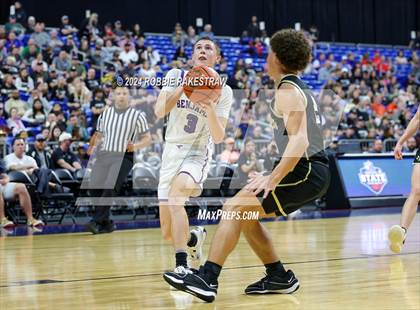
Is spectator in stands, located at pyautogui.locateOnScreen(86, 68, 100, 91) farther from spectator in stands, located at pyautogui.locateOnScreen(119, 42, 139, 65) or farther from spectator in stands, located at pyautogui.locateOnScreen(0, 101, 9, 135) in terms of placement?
spectator in stands, located at pyautogui.locateOnScreen(0, 101, 9, 135)

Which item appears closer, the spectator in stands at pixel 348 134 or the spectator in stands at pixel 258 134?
the spectator in stands at pixel 258 134

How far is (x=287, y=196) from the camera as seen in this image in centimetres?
528

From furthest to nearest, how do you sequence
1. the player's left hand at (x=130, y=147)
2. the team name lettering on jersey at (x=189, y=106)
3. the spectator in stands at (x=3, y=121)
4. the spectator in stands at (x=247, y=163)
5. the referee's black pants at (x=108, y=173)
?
the spectator in stands at (x=247, y=163) < the spectator in stands at (x=3, y=121) < the referee's black pants at (x=108, y=173) < the player's left hand at (x=130, y=147) < the team name lettering on jersey at (x=189, y=106)

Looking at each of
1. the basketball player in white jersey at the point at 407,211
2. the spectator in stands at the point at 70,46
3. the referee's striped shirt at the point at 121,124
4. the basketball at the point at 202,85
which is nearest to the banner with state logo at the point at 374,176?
the referee's striped shirt at the point at 121,124

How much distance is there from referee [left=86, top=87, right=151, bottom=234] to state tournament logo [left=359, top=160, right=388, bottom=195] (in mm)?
6720

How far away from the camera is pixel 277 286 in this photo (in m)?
5.57

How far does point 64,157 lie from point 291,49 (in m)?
9.38

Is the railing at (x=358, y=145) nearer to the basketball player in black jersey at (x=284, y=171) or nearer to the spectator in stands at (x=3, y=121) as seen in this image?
the spectator in stands at (x=3, y=121)

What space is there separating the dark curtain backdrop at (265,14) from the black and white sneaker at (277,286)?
1921 centimetres

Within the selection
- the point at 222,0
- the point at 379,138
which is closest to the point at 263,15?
the point at 222,0

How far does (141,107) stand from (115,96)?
2.33 metres

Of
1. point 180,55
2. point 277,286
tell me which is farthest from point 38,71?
point 277,286

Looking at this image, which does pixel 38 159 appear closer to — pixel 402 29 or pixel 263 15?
pixel 263 15

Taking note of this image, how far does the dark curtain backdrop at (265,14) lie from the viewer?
84.2 feet
